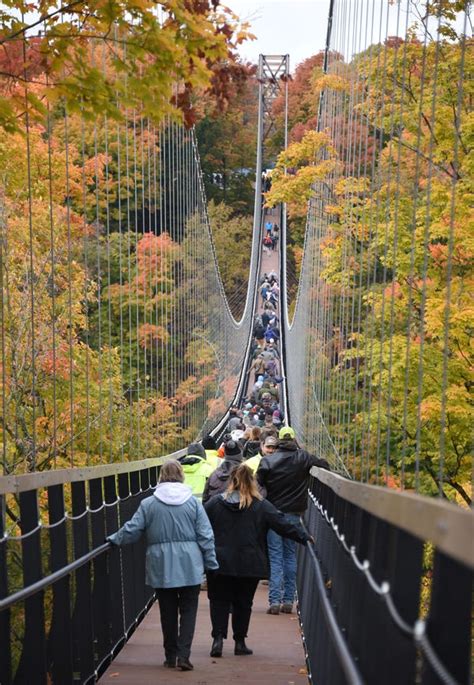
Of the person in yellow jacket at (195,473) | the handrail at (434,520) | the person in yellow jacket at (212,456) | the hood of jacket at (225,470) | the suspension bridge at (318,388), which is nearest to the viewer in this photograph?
the handrail at (434,520)

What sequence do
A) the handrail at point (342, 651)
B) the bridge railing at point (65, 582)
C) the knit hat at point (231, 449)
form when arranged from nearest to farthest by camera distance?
the handrail at point (342, 651) < the bridge railing at point (65, 582) < the knit hat at point (231, 449)

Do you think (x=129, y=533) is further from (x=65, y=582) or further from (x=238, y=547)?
(x=65, y=582)

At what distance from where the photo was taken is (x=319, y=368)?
80.1 ft

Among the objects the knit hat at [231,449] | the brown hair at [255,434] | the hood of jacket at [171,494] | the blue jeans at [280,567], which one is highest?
the hood of jacket at [171,494]

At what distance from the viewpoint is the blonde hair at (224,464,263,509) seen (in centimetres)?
771

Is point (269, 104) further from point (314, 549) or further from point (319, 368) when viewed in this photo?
point (314, 549)

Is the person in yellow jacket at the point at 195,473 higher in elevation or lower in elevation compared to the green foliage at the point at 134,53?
lower

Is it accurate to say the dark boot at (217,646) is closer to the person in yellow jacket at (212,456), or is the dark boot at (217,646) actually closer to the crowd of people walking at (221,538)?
the crowd of people walking at (221,538)

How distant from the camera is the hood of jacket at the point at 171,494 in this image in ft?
23.0

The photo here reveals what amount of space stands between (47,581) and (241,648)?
2946 mm

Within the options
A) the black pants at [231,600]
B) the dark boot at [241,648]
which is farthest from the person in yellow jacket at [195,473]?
the dark boot at [241,648]

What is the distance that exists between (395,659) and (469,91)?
13.5m

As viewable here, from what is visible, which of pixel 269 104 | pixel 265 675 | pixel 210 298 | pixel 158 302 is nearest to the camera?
pixel 265 675

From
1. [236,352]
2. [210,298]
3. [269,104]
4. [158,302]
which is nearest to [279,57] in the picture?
[269,104]
